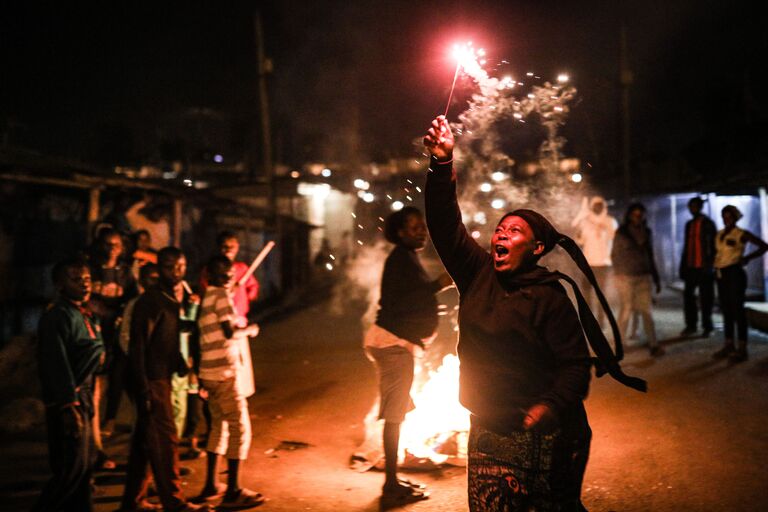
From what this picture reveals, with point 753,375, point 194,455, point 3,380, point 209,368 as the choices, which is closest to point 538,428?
point 209,368

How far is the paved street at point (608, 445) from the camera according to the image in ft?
14.7

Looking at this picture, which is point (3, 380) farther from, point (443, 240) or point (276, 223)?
point (276, 223)

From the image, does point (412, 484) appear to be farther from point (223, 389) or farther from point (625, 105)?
point (625, 105)

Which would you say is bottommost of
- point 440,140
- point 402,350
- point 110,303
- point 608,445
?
point 608,445

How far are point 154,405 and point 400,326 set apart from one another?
1.78 metres

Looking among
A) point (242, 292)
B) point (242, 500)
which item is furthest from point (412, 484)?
point (242, 292)

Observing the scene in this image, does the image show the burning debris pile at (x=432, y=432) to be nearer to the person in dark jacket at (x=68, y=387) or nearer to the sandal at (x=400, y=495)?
the sandal at (x=400, y=495)

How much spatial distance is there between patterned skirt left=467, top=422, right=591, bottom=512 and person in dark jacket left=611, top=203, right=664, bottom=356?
6.41m

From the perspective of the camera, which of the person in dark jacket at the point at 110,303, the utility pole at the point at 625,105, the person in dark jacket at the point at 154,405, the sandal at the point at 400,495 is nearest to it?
the person in dark jacket at the point at 154,405

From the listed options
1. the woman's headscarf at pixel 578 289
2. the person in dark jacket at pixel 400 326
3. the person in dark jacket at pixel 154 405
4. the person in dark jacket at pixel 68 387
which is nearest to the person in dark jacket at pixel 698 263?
the person in dark jacket at pixel 400 326

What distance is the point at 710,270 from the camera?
31.7 feet

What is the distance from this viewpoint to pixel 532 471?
8.57 feet

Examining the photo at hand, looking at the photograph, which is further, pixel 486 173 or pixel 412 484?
pixel 486 173

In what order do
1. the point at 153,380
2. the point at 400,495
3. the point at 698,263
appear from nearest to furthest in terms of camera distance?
1. the point at 153,380
2. the point at 400,495
3. the point at 698,263
